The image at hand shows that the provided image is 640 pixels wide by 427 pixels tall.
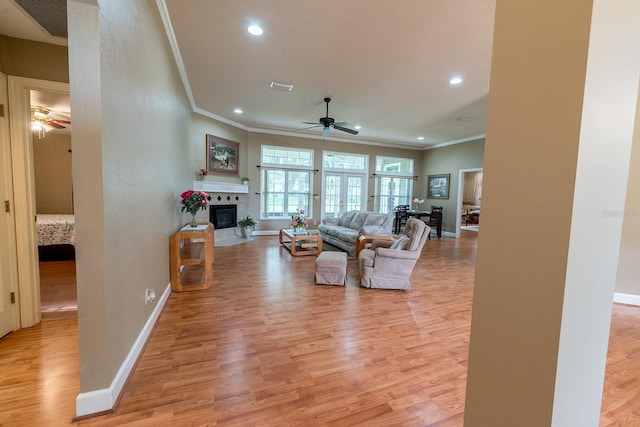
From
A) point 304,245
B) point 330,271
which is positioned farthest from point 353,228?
point 330,271

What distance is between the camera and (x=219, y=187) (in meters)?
6.24

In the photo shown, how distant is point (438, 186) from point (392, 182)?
4.97ft

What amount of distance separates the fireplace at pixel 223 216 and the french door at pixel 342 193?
2803 mm

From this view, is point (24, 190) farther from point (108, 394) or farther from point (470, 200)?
point (470, 200)

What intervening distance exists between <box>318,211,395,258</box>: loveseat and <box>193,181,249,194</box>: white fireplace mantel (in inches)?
94.0

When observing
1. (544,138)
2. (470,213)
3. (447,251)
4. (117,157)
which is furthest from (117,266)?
(470,213)

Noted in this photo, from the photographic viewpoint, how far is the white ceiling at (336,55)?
2.50 metres

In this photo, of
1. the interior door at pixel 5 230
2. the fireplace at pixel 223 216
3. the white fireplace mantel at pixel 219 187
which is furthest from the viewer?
the fireplace at pixel 223 216

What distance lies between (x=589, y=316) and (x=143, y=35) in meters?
3.07

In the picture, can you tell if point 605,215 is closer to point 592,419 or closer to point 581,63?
point 581,63

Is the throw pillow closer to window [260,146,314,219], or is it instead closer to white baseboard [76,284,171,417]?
white baseboard [76,284,171,417]

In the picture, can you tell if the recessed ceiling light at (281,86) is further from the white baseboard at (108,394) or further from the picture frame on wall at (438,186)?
the picture frame on wall at (438,186)

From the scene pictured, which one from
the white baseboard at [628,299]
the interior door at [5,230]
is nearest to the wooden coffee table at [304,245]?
the interior door at [5,230]

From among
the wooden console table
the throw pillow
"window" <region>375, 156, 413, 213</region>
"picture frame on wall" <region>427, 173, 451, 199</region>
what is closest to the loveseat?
the throw pillow
